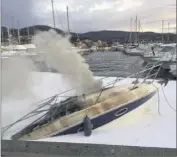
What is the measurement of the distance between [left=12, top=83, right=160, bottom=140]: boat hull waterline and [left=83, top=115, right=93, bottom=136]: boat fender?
4cm

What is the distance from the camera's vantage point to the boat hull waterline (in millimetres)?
2631

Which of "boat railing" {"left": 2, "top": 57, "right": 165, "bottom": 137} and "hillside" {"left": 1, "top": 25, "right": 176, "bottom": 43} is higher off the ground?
"hillside" {"left": 1, "top": 25, "right": 176, "bottom": 43}

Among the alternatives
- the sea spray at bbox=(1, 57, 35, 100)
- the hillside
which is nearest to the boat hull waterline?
the sea spray at bbox=(1, 57, 35, 100)

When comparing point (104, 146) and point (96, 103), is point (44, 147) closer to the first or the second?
point (104, 146)

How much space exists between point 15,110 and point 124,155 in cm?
142

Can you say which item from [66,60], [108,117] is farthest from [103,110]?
[66,60]

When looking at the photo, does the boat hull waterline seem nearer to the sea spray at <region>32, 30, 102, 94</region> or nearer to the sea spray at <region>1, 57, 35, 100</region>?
the sea spray at <region>32, 30, 102, 94</region>

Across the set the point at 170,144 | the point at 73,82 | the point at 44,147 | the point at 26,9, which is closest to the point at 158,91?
the point at 73,82

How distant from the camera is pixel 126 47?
2.79 metres

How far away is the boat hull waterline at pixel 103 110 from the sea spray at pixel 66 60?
0.14 m

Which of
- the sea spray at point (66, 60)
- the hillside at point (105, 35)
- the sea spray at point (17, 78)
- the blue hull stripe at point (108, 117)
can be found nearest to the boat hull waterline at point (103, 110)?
the blue hull stripe at point (108, 117)

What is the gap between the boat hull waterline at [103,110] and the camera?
2.63 m

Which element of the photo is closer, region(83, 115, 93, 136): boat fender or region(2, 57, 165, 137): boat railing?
region(83, 115, 93, 136): boat fender

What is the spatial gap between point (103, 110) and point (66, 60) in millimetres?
567
